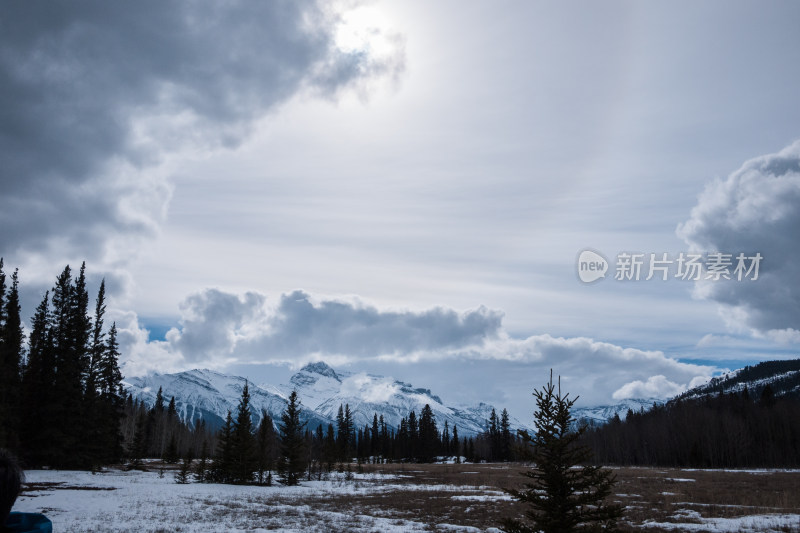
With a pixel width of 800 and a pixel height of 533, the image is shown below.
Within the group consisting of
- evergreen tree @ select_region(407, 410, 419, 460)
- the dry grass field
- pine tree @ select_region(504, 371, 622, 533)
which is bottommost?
evergreen tree @ select_region(407, 410, 419, 460)

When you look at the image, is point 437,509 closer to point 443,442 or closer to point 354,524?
point 354,524

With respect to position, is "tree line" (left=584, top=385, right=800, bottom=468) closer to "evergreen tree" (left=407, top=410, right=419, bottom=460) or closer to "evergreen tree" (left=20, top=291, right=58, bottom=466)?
"evergreen tree" (left=407, top=410, right=419, bottom=460)

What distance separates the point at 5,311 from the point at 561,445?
53604mm

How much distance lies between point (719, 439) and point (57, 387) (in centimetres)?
11995

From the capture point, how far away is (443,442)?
183500 mm

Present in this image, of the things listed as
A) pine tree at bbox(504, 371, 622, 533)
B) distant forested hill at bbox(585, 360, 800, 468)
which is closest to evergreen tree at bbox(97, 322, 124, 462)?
pine tree at bbox(504, 371, 622, 533)

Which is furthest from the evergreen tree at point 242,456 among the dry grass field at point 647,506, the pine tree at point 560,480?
the pine tree at point 560,480

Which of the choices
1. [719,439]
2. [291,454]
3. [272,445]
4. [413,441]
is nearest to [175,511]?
[291,454]

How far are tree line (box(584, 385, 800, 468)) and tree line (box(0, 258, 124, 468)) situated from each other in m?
97.9

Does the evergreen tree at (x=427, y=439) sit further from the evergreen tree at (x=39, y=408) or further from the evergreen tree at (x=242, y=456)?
the evergreen tree at (x=39, y=408)

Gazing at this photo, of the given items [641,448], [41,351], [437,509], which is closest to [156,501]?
[437,509]

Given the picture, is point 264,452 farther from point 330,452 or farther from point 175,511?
point 175,511

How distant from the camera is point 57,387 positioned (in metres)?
50.4

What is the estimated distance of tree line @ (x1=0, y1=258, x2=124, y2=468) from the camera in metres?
46.7
